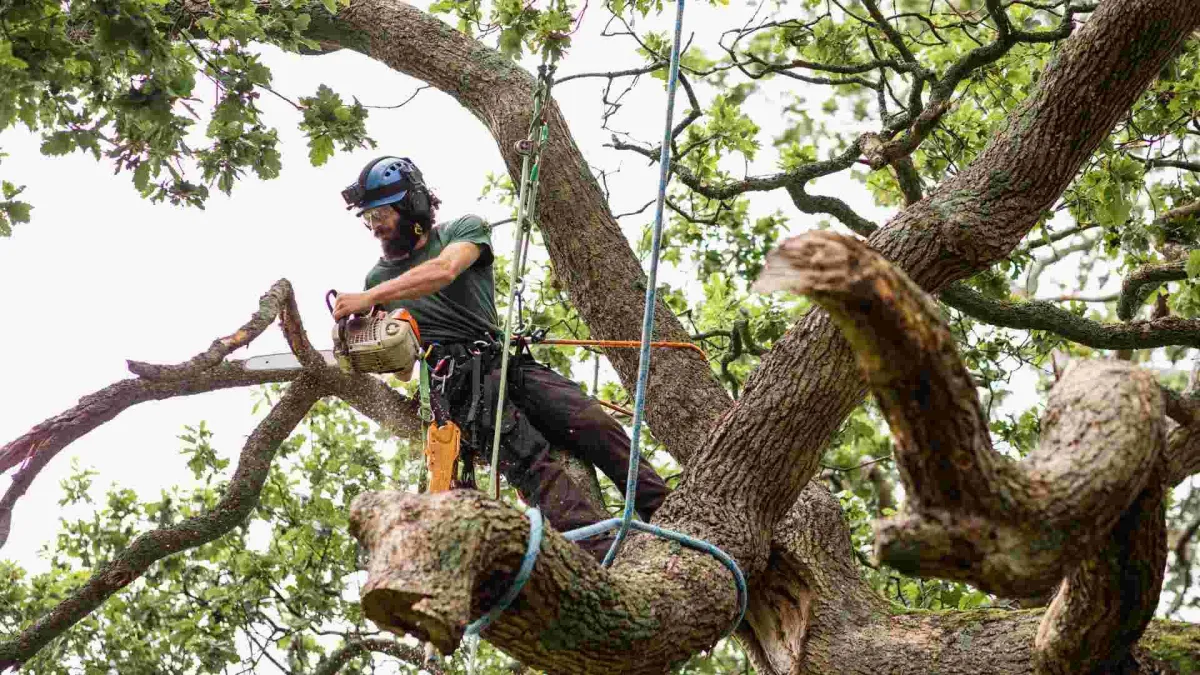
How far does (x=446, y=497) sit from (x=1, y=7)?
85.5 inches

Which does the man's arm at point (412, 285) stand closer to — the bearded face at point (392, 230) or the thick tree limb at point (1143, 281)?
the bearded face at point (392, 230)

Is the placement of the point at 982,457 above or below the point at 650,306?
below

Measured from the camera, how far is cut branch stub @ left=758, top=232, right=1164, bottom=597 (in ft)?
7.54

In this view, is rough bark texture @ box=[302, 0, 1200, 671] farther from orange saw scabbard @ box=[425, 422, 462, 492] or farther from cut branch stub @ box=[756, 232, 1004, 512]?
cut branch stub @ box=[756, 232, 1004, 512]

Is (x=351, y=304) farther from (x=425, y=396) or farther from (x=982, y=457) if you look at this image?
(x=982, y=457)

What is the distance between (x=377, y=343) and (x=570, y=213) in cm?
95

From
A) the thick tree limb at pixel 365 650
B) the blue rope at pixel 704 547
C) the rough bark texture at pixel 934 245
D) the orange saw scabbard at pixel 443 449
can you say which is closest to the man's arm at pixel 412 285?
the orange saw scabbard at pixel 443 449

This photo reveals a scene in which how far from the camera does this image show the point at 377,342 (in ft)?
15.5

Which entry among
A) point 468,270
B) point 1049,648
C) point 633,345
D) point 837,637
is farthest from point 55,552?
point 1049,648

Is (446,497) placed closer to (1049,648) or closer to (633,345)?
(1049,648)

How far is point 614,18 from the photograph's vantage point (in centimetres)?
661

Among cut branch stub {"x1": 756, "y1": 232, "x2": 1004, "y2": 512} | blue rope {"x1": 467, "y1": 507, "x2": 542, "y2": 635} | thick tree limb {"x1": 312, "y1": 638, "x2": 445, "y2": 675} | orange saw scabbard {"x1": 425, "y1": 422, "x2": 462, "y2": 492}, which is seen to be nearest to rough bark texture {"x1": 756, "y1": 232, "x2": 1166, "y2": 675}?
cut branch stub {"x1": 756, "y1": 232, "x2": 1004, "y2": 512}

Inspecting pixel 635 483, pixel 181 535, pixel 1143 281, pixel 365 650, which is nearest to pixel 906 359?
pixel 635 483

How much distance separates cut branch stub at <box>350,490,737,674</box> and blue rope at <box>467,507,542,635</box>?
16mm
